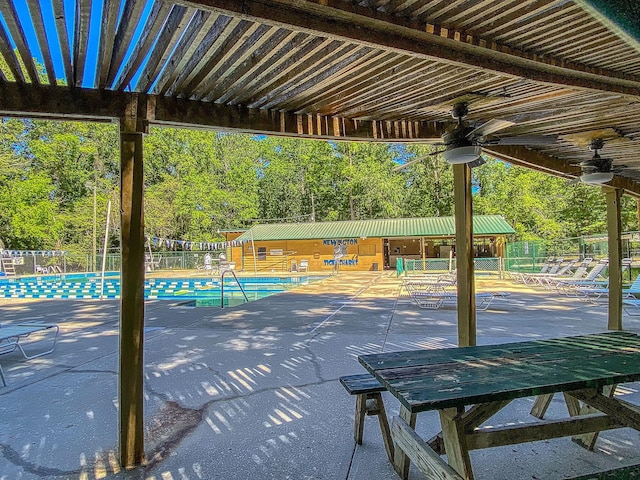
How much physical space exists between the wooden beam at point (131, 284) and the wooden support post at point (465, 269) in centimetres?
286

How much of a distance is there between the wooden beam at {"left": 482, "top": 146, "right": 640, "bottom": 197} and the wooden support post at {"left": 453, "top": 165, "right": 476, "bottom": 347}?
753 millimetres

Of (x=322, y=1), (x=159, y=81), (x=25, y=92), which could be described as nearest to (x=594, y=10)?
(x=322, y=1)

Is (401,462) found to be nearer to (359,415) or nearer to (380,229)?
(359,415)

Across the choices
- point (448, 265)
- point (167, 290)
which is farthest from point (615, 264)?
point (167, 290)

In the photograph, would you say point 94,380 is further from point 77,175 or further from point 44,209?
point 77,175

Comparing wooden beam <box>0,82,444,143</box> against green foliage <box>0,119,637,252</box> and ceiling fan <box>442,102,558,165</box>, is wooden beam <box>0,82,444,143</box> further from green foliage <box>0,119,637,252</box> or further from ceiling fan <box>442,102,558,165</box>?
green foliage <box>0,119,637,252</box>

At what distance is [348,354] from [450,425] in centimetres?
301

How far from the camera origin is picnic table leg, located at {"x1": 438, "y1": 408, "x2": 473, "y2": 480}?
5.84 feet

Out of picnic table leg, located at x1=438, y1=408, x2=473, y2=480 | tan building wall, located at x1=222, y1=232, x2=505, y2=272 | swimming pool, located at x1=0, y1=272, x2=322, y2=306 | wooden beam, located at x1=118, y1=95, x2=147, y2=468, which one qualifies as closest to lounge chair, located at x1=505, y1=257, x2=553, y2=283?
tan building wall, located at x1=222, y1=232, x2=505, y2=272

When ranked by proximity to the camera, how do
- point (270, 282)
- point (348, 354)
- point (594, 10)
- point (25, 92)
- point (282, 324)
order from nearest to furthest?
point (594, 10), point (25, 92), point (348, 354), point (282, 324), point (270, 282)

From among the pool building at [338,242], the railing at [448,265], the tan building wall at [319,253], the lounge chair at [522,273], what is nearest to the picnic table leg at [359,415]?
the lounge chair at [522,273]

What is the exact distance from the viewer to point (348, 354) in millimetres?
4840

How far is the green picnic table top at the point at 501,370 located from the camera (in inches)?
67.2

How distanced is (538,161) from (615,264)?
2228mm
